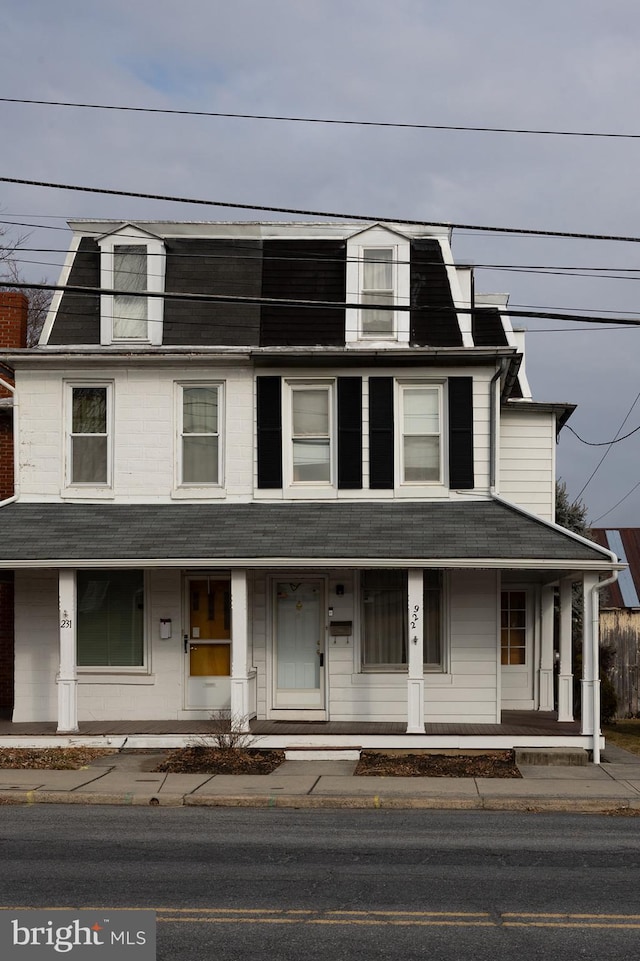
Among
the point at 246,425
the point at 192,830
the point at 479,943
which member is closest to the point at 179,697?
the point at 246,425

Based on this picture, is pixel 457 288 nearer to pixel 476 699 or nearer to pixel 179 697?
pixel 476 699

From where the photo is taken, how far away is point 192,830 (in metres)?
11.6

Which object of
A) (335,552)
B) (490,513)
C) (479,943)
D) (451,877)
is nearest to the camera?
(479,943)

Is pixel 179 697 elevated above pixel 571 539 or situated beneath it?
situated beneath

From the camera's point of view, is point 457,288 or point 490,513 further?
point 457,288

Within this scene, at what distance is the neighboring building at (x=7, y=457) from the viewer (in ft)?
68.0

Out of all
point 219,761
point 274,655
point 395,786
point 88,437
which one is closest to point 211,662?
point 274,655

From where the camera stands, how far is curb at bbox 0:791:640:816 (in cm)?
1327

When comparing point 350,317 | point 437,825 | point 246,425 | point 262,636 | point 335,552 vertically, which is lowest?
point 437,825

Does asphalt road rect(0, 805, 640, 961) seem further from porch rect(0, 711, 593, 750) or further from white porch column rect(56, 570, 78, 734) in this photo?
white porch column rect(56, 570, 78, 734)

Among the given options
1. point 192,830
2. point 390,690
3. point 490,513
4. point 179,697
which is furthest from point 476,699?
point 192,830

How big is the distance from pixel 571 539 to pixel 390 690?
13.2ft

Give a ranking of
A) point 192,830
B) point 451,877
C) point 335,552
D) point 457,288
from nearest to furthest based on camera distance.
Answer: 1. point 451,877
2. point 192,830
3. point 335,552
4. point 457,288

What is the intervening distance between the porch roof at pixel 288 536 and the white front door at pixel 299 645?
1535mm
